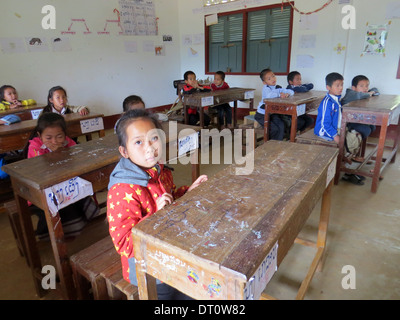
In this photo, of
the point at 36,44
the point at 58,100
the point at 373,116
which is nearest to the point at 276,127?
the point at 373,116

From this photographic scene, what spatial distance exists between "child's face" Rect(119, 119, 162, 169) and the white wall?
13.3 feet

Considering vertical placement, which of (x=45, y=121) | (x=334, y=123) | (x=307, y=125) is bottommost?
(x=307, y=125)

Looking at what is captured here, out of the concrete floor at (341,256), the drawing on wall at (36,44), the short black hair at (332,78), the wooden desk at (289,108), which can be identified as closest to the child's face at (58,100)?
the concrete floor at (341,256)

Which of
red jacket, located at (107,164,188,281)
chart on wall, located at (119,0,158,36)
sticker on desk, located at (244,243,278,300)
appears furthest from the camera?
chart on wall, located at (119,0,158,36)

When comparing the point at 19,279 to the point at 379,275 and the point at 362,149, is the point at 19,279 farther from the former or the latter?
the point at 362,149

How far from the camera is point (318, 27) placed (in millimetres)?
4770

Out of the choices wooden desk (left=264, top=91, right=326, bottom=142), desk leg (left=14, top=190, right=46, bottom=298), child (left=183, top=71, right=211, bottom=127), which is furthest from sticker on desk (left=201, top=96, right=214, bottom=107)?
desk leg (left=14, top=190, right=46, bottom=298)

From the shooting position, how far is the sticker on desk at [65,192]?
51.1 inches

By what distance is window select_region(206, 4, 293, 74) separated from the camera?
5199 mm

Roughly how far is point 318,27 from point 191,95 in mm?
2534

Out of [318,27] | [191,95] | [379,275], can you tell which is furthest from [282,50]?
[379,275]

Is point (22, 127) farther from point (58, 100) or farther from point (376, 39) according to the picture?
point (376, 39)

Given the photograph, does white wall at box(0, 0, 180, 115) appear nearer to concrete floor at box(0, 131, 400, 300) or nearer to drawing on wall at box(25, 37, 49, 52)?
drawing on wall at box(25, 37, 49, 52)

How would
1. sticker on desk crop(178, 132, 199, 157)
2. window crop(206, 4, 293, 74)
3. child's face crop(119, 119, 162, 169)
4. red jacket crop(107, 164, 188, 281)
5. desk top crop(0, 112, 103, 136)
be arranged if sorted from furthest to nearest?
window crop(206, 4, 293, 74)
desk top crop(0, 112, 103, 136)
sticker on desk crop(178, 132, 199, 157)
child's face crop(119, 119, 162, 169)
red jacket crop(107, 164, 188, 281)
